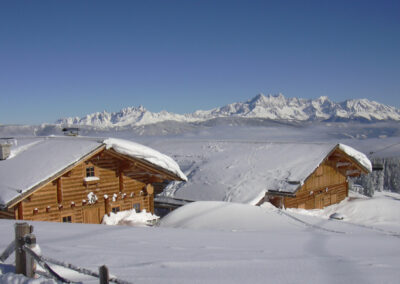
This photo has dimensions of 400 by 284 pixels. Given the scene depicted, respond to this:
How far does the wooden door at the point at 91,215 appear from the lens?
15359 millimetres

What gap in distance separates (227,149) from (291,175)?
8.01 metres

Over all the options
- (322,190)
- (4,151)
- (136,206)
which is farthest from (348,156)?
(4,151)

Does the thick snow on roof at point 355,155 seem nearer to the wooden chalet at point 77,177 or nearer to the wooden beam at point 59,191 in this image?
the wooden chalet at point 77,177

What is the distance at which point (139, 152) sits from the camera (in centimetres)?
1567

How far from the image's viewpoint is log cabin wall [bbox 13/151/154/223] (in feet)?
45.0

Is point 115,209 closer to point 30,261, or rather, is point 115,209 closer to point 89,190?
point 89,190

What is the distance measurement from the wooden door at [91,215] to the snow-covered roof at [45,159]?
2733mm

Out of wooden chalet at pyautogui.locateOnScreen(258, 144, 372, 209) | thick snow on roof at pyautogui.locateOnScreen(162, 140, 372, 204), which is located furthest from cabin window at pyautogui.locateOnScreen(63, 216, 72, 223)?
wooden chalet at pyautogui.locateOnScreen(258, 144, 372, 209)

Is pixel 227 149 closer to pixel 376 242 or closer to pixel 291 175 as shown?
pixel 291 175

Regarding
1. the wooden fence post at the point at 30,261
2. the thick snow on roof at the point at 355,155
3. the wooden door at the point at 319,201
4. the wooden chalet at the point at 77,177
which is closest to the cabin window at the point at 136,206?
the wooden chalet at the point at 77,177

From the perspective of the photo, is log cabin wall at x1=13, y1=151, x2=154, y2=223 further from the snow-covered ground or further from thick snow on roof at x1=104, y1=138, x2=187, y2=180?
the snow-covered ground

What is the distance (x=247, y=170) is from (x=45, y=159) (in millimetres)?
12503

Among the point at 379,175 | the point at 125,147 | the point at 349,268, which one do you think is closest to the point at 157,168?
the point at 125,147

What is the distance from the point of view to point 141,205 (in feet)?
58.0
